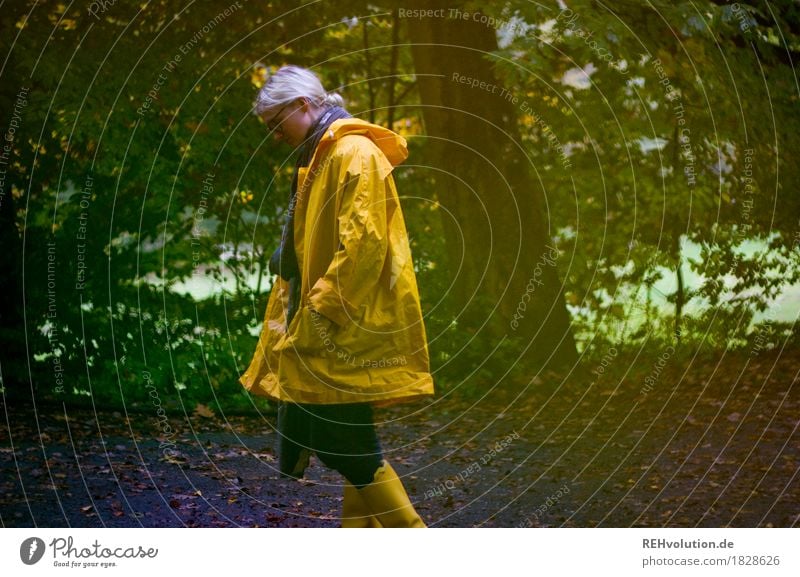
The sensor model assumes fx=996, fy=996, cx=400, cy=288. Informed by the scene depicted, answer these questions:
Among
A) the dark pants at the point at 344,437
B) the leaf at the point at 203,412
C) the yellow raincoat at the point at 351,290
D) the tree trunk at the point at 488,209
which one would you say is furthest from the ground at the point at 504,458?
the yellow raincoat at the point at 351,290

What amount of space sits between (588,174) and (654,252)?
0.80 metres

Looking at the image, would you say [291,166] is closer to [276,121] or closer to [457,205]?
[457,205]

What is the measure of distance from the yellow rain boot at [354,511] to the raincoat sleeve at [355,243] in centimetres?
90

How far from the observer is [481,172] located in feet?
23.6

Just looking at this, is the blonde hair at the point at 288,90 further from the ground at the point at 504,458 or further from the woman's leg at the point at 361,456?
the ground at the point at 504,458

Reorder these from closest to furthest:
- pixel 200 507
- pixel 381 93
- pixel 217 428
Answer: pixel 200 507, pixel 217 428, pixel 381 93

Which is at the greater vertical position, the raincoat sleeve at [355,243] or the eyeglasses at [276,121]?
the eyeglasses at [276,121]

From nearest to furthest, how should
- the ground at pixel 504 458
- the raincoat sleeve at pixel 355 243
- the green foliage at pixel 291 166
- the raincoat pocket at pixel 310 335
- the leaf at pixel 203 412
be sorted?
the raincoat sleeve at pixel 355 243
the raincoat pocket at pixel 310 335
the ground at pixel 504 458
the green foliage at pixel 291 166
the leaf at pixel 203 412

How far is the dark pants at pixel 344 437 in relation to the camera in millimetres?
3824

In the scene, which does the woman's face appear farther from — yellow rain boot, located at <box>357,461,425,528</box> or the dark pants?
yellow rain boot, located at <box>357,461,425,528</box>

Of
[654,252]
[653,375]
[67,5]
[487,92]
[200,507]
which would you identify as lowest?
[200,507]

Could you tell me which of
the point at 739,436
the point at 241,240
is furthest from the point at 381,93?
the point at 739,436

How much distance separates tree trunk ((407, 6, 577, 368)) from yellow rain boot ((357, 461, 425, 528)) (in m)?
3.47

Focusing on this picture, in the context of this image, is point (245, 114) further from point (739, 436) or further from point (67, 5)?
point (739, 436)
